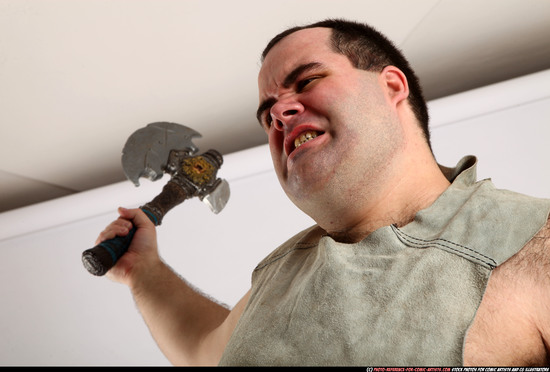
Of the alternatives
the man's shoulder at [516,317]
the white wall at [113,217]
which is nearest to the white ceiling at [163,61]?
the white wall at [113,217]

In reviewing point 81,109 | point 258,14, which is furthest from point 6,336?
point 258,14

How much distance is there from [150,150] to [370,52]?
0.59 metres

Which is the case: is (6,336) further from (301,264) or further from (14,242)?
(301,264)

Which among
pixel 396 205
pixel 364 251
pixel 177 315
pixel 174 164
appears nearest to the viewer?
pixel 364 251

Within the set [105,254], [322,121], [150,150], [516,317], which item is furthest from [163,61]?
[516,317]

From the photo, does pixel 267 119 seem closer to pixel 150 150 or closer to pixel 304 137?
pixel 304 137

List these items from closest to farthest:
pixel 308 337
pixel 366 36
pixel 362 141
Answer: pixel 308 337 < pixel 362 141 < pixel 366 36

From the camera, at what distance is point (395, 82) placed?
3.64 feet

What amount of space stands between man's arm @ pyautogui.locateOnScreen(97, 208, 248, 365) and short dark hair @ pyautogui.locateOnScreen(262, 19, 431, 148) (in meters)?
0.48

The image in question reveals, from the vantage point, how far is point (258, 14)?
1.61m

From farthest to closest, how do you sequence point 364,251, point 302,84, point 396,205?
point 302,84 → point 396,205 → point 364,251

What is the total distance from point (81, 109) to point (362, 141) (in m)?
1.09

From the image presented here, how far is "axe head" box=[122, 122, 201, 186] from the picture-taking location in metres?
1.43

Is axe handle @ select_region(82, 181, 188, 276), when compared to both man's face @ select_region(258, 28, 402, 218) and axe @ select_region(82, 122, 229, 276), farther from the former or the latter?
man's face @ select_region(258, 28, 402, 218)
